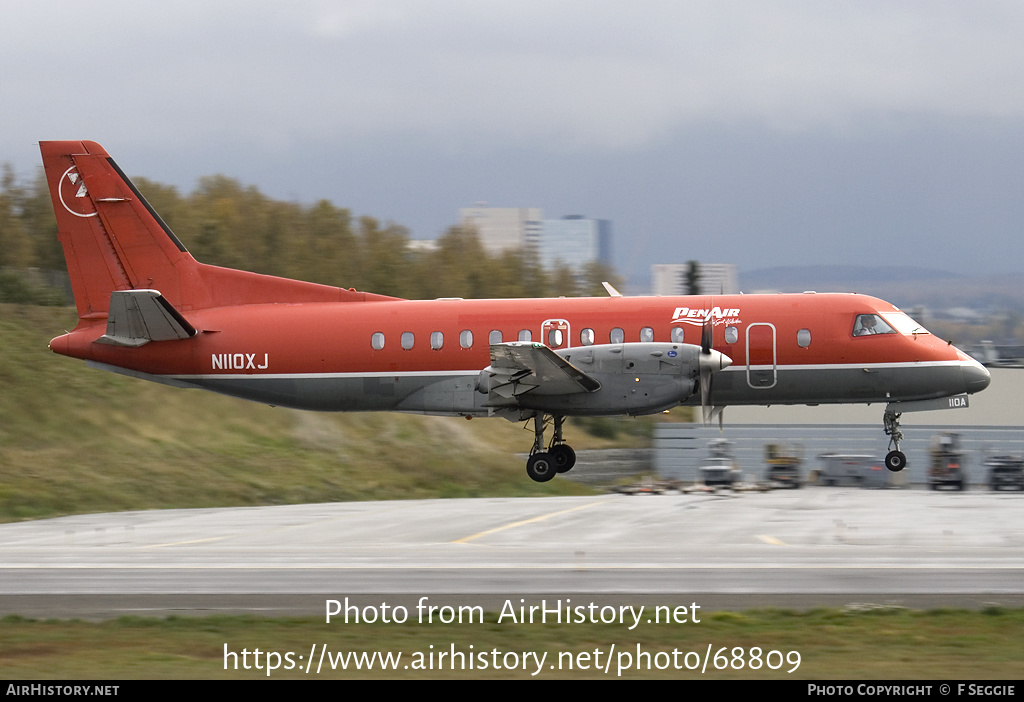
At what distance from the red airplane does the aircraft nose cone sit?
3cm

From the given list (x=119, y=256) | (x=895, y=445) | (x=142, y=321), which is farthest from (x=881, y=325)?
(x=119, y=256)

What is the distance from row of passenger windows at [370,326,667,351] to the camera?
22.1m

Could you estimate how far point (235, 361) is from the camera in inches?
922

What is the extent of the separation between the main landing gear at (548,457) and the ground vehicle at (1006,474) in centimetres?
2307

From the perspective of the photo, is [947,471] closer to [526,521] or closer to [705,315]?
[526,521]

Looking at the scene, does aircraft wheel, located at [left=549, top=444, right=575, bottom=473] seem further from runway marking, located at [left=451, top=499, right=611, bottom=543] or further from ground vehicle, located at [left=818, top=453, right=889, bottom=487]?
ground vehicle, located at [left=818, top=453, right=889, bottom=487]

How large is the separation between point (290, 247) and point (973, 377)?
116ft

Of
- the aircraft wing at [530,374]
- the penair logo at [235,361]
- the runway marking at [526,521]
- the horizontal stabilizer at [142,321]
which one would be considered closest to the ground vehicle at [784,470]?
the runway marking at [526,521]

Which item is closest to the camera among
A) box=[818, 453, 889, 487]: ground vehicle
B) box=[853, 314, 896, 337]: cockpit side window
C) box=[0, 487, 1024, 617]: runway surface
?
box=[0, 487, 1024, 617]: runway surface

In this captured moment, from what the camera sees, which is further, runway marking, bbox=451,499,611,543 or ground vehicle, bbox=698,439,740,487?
ground vehicle, bbox=698,439,740,487

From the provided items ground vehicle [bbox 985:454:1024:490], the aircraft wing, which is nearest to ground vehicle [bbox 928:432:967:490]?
ground vehicle [bbox 985:454:1024:490]
